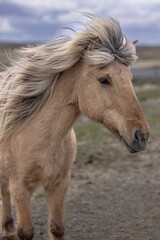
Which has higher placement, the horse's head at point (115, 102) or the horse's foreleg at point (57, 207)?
the horse's head at point (115, 102)

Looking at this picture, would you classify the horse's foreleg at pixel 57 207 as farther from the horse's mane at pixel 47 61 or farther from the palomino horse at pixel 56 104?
the horse's mane at pixel 47 61

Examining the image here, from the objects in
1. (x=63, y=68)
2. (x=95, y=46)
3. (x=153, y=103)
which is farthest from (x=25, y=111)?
(x=153, y=103)

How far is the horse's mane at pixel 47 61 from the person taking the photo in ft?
15.0

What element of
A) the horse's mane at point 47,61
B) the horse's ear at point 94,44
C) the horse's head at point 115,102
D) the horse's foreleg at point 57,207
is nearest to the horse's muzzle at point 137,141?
the horse's head at point 115,102

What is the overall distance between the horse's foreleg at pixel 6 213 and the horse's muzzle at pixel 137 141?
235cm

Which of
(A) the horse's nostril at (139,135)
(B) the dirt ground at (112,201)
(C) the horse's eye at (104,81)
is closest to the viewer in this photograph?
(A) the horse's nostril at (139,135)

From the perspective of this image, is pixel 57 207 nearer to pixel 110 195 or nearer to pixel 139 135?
pixel 139 135

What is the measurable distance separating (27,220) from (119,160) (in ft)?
19.2

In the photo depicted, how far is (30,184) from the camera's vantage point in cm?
492

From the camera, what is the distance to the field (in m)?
6.43

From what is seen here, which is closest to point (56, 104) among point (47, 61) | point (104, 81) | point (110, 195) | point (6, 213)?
point (47, 61)

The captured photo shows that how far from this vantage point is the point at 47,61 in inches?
191

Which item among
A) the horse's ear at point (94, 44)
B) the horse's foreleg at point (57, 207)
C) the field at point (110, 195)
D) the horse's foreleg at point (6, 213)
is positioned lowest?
the field at point (110, 195)

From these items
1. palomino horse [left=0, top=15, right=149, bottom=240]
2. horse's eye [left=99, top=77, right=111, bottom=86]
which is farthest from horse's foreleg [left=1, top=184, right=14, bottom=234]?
horse's eye [left=99, top=77, right=111, bottom=86]
